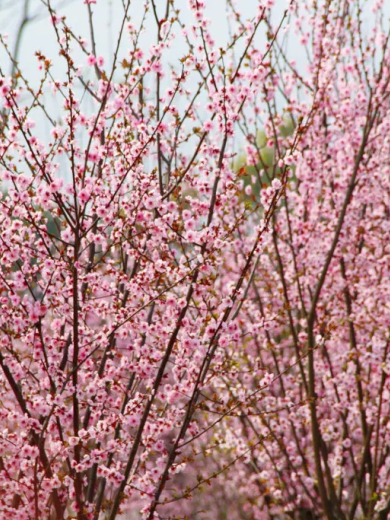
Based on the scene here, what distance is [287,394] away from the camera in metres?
7.06

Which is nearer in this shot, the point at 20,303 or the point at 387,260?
the point at 20,303

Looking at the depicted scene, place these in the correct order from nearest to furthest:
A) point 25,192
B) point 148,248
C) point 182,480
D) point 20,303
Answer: point 25,192 → point 20,303 → point 148,248 → point 182,480

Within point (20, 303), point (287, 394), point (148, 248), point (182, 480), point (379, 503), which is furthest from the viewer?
point (182, 480)

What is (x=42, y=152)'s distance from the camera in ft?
13.1

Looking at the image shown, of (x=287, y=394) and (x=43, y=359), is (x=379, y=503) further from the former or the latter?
(x=43, y=359)

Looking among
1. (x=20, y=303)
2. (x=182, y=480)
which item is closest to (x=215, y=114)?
(x=20, y=303)

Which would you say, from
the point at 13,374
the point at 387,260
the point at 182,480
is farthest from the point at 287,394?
the point at 182,480

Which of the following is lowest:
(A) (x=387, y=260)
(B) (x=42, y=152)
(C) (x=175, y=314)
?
(C) (x=175, y=314)

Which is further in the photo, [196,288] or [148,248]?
[148,248]

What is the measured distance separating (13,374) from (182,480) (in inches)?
446

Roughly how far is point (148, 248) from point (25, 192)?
1249 millimetres

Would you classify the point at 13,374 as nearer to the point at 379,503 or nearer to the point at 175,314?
A: the point at 175,314

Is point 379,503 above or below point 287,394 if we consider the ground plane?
below

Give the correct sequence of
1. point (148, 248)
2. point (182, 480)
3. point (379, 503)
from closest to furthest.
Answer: point (148, 248)
point (379, 503)
point (182, 480)
